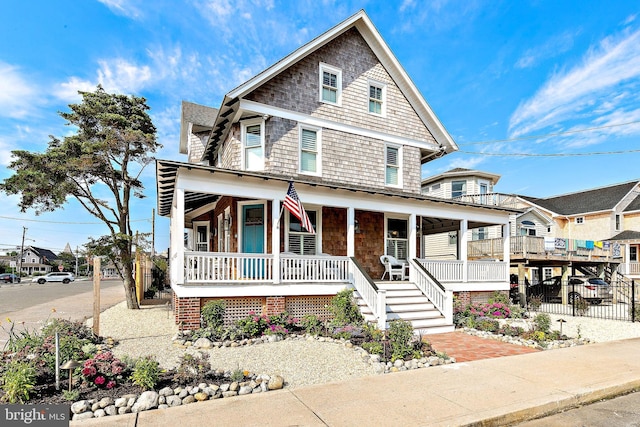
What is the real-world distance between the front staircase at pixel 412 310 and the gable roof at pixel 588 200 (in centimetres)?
3002

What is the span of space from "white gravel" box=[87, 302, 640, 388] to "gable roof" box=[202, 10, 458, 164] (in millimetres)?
7401

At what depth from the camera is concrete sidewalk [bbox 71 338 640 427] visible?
4744mm

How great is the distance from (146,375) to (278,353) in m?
3.15

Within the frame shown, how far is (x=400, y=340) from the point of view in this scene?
7773 mm

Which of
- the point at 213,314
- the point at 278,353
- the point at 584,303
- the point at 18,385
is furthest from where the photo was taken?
the point at 584,303

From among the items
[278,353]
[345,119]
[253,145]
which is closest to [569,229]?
[345,119]

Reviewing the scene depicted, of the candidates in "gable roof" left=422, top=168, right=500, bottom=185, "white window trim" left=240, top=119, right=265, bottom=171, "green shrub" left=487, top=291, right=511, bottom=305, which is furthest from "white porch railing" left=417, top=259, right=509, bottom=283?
"gable roof" left=422, top=168, right=500, bottom=185

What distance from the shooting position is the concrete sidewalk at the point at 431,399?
15.6 feet

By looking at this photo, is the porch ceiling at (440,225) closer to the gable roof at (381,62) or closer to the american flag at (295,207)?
the gable roof at (381,62)

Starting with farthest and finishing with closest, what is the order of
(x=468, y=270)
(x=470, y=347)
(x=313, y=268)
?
(x=468, y=270), (x=313, y=268), (x=470, y=347)

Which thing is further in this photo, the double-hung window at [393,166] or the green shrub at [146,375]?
the double-hung window at [393,166]

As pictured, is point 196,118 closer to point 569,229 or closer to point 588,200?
point 569,229

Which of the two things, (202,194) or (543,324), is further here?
(202,194)

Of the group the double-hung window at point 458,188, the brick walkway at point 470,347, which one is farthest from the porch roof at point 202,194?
the double-hung window at point 458,188
